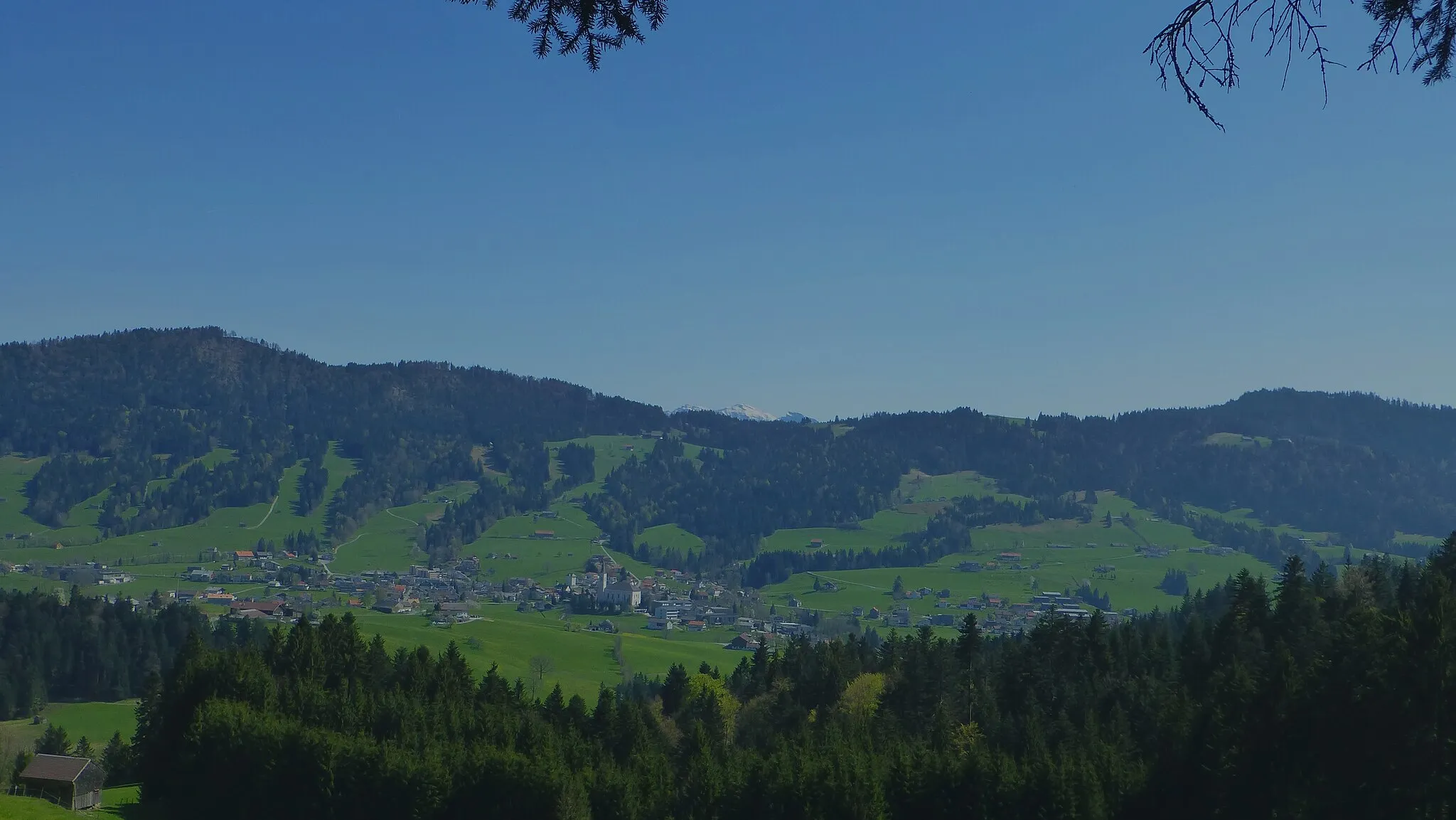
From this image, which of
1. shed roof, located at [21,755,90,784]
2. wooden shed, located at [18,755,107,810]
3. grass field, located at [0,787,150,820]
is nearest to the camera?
grass field, located at [0,787,150,820]

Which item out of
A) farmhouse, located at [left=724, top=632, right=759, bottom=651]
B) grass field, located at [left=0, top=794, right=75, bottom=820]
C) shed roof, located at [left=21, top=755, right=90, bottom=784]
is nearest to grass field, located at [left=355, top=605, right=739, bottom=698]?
farmhouse, located at [left=724, top=632, right=759, bottom=651]

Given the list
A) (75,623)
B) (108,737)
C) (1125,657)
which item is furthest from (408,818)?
(75,623)

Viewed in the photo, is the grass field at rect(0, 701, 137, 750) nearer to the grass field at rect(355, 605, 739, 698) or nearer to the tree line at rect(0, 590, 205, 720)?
the tree line at rect(0, 590, 205, 720)

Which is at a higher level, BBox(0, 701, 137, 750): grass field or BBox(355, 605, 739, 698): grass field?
BBox(355, 605, 739, 698): grass field

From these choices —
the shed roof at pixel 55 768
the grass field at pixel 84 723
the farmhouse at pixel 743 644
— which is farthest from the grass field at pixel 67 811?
the farmhouse at pixel 743 644

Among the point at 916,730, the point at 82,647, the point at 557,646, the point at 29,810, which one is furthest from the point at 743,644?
the point at 29,810

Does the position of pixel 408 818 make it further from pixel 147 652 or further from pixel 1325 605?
pixel 147 652

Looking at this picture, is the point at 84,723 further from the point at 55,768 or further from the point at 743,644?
the point at 743,644

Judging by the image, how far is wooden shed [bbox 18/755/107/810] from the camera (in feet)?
189

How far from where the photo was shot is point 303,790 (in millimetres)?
51156

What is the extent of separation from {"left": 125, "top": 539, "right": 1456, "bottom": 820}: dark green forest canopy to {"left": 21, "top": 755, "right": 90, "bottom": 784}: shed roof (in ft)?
11.4

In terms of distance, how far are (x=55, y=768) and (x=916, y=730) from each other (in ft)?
143

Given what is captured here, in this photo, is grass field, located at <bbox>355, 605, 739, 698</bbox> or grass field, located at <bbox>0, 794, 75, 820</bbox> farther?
grass field, located at <bbox>355, 605, 739, 698</bbox>

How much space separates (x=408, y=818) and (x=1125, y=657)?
4110cm
